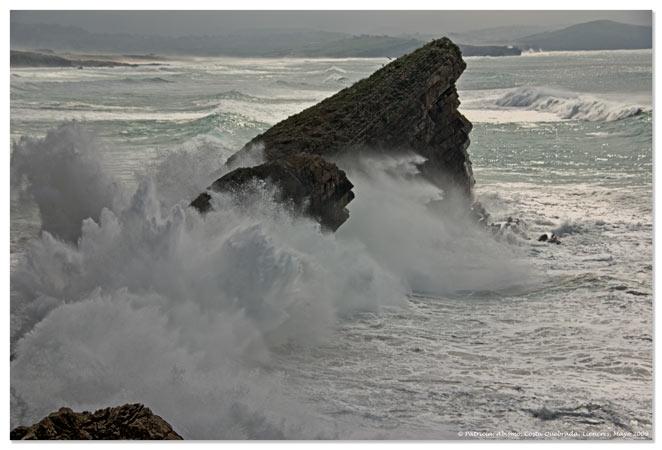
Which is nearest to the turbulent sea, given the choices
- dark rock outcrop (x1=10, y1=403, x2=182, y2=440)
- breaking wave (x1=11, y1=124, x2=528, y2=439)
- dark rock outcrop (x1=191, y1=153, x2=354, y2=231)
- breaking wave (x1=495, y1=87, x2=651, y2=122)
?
breaking wave (x1=11, y1=124, x2=528, y2=439)

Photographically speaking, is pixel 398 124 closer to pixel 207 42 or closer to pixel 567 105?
pixel 207 42

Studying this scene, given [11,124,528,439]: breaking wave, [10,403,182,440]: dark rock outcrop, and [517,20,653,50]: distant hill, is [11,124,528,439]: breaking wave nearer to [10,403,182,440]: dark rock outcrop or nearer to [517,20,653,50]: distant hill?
[10,403,182,440]: dark rock outcrop

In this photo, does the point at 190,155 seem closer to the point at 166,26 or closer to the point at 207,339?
the point at 166,26

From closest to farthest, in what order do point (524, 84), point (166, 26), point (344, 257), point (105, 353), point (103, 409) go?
point (103, 409)
point (105, 353)
point (166, 26)
point (344, 257)
point (524, 84)

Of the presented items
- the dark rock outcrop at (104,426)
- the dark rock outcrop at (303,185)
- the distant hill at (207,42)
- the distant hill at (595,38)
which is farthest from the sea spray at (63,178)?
the distant hill at (595,38)

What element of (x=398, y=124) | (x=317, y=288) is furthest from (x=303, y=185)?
(x=398, y=124)

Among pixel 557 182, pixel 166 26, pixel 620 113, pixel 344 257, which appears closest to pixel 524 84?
pixel 557 182

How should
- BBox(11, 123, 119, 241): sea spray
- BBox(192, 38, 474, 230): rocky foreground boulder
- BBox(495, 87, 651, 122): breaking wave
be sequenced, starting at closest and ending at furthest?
BBox(11, 123, 119, 241): sea spray, BBox(192, 38, 474, 230): rocky foreground boulder, BBox(495, 87, 651, 122): breaking wave
